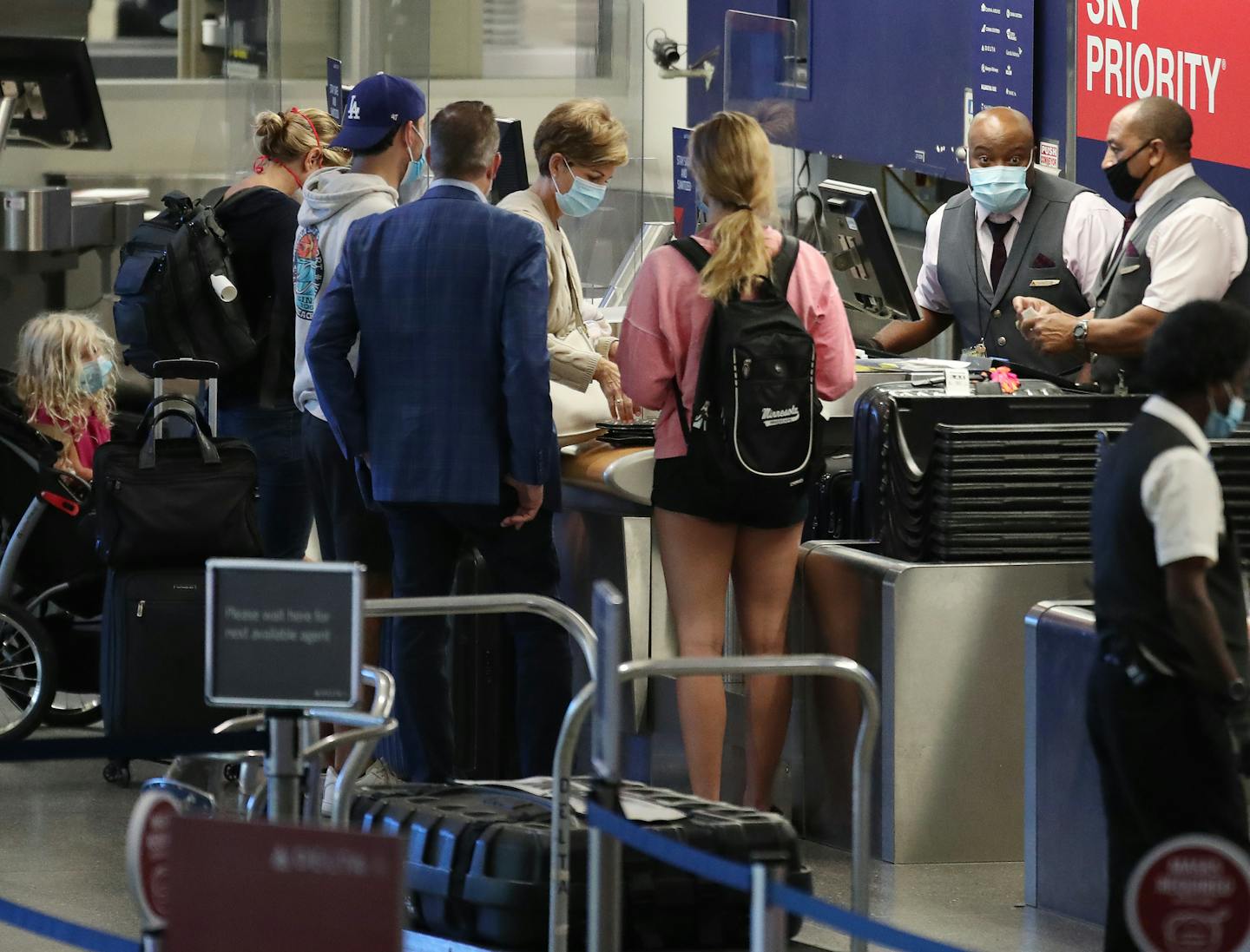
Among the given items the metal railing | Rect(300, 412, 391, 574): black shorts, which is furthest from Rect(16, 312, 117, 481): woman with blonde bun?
the metal railing

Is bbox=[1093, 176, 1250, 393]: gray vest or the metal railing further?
bbox=[1093, 176, 1250, 393]: gray vest

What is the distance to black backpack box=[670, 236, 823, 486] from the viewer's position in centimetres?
431

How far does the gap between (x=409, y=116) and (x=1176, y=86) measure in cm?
392

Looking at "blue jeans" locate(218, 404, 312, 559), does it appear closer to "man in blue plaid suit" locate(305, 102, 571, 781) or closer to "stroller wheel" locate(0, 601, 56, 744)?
"stroller wheel" locate(0, 601, 56, 744)

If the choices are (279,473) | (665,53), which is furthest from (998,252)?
(665,53)

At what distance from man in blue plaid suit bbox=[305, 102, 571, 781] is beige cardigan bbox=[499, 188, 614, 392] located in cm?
23

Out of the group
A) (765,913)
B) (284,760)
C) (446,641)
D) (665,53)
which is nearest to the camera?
(765,913)

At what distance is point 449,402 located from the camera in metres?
4.39

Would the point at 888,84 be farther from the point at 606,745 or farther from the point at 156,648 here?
the point at 606,745

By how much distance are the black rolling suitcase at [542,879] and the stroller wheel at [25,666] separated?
2.22m

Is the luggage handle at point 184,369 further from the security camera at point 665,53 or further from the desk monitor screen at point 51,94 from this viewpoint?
the security camera at point 665,53

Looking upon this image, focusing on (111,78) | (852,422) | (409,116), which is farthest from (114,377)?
(111,78)

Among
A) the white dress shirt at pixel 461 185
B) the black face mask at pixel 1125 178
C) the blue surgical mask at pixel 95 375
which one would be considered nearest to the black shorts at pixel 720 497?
the white dress shirt at pixel 461 185

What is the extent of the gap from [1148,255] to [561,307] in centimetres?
158
